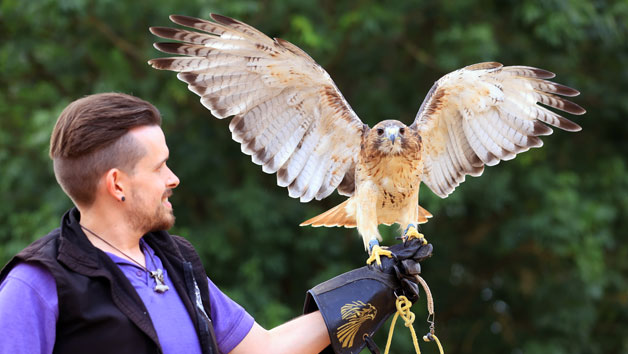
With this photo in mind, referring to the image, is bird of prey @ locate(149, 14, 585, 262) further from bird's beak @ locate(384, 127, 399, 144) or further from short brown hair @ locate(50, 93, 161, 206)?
short brown hair @ locate(50, 93, 161, 206)

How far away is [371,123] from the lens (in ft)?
22.5

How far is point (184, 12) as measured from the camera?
598 cm

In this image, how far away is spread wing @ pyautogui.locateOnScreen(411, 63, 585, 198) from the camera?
122 inches

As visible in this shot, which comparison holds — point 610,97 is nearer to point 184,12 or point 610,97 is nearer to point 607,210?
point 607,210

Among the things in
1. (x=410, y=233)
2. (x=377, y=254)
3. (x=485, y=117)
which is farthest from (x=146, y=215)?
(x=485, y=117)

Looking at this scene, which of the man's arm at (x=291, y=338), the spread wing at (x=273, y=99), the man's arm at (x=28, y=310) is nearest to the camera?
the man's arm at (x=28, y=310)

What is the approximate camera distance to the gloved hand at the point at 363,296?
2350 millimetres

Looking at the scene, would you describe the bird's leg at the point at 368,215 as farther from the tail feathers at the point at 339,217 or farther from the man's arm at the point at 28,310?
the man's arm at the point at 28,310

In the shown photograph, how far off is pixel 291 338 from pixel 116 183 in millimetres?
781

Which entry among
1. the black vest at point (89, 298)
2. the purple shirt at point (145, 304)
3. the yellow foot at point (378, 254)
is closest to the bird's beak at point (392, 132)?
the yellow foot at point (378, 254)

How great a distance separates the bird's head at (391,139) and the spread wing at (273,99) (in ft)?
0.44

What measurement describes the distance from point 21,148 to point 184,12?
6.85 ft

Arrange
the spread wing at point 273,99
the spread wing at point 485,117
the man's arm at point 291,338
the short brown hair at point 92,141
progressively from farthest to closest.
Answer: the spread wing at point 485,117 → the spread wing at point 273,99 → the man's arm at point 291,338 → the short brown hair at point 92,141

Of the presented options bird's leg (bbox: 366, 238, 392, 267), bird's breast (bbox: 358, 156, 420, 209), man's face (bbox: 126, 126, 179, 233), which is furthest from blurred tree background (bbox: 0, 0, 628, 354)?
man's face (bbox: 126, 126, 179, 233)
